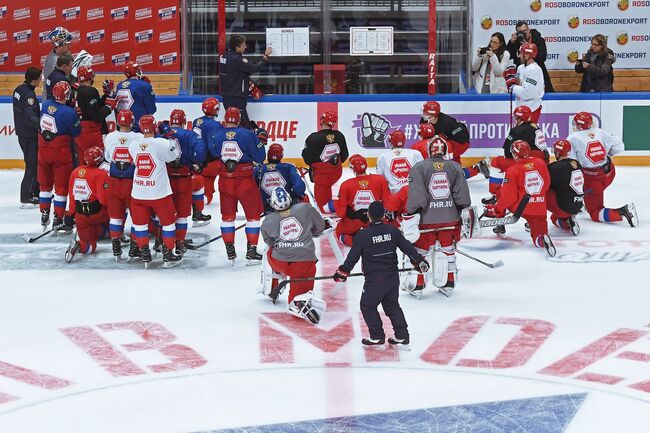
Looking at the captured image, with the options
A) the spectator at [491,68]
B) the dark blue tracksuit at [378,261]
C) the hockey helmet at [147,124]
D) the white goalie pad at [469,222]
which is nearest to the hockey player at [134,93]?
the hockey helmet at [147,124]

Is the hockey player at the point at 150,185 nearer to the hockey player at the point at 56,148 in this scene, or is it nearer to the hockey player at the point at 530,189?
the hockey player at the point at 56,148

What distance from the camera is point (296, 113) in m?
17.3

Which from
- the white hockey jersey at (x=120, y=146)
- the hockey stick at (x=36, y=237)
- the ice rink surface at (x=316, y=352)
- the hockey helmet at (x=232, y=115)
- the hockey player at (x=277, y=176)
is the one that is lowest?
the ice rink surface at (x=316, y=352)

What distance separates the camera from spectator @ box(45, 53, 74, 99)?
539 inches

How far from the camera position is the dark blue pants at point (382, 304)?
8094 millimetres

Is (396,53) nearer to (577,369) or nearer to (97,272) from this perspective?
(97,272)

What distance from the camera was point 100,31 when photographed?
19.5m

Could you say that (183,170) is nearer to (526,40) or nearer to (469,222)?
(469,222)

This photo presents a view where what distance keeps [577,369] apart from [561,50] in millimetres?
11752

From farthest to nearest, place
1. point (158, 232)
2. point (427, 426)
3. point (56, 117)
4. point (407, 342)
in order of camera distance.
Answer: point (56, 117) < point (158, 232) < point (407, 342) < point (427, 426)

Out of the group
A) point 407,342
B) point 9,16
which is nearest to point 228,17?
point 9,16

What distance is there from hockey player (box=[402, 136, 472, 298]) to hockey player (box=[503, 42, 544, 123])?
5.68 meters

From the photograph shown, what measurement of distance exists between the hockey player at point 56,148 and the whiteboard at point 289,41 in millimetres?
5571

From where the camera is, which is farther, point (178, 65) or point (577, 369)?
point (178, 65)
